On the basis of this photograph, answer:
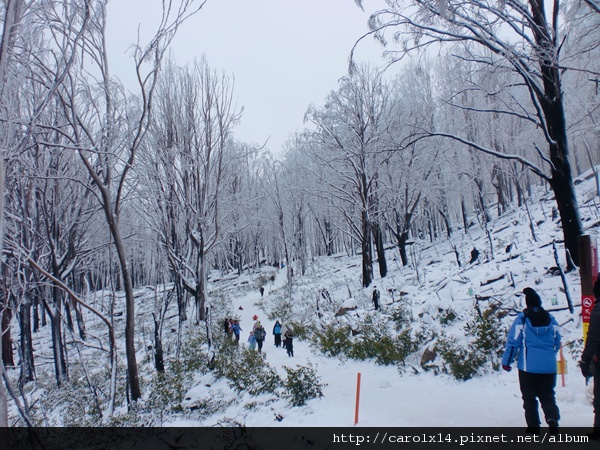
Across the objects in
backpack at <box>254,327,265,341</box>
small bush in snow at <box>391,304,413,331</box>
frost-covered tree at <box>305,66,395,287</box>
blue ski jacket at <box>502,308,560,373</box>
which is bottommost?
backpack at <box>254,327,265,341</box>

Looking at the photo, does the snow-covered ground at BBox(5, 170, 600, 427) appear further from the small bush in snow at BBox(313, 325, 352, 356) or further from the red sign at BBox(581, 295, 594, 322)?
the red sign at BBox(581, 295, 594, 322)

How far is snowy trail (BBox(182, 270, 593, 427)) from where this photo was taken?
17.1 ft

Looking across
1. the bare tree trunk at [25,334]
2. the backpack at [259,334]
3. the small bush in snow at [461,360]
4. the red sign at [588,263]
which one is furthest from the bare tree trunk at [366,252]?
the bare tree trunk at [25,334]

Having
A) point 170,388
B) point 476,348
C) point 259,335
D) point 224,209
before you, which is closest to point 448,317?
point 476,348

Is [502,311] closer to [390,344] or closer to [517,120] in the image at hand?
[390,344]

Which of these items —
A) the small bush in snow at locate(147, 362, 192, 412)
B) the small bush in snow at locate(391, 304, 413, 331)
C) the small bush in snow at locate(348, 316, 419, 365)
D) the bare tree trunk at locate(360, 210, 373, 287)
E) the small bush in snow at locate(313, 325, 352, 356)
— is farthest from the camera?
the bare tree trunk at locate(360, 210, 373, 287)

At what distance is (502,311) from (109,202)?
8.89 m

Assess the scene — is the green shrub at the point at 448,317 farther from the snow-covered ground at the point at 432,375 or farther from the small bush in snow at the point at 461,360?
the small bush in snow at the point at 461,360

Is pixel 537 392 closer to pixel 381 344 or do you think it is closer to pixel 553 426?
pixel 553 426

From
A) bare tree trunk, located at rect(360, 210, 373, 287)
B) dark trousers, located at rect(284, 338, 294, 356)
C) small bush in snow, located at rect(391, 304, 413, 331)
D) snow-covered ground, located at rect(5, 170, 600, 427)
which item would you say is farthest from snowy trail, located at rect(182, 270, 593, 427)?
bare tree trunk, located at rect(360, 210, 373, 287)

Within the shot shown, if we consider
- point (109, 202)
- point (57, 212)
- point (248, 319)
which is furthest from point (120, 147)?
point (248, 319)

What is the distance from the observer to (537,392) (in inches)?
161

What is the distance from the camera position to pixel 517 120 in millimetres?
22656

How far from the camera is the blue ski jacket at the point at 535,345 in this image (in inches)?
157
